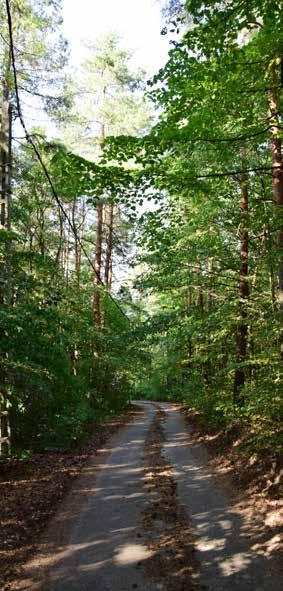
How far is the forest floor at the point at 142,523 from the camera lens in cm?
575

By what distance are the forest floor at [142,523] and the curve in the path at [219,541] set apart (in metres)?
0.01

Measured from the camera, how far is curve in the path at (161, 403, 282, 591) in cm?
556

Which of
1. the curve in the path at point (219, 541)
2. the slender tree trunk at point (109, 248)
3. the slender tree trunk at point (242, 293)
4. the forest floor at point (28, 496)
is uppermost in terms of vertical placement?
the slender tree trunk at point (109, 248)

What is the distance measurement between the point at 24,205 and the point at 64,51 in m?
4.87

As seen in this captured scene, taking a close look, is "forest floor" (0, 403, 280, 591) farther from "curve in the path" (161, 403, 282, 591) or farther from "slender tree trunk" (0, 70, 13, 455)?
"slender tree trunk" (0, 70, 13, 455)

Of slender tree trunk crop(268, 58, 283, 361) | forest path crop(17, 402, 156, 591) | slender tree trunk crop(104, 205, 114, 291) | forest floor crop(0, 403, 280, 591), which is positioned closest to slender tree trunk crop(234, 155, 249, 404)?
forest floor crop(0, 403, 280, 591)

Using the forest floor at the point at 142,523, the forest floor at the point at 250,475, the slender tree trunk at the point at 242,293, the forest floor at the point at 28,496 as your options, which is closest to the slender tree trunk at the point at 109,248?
the slender tree trunk at the point at 242,293

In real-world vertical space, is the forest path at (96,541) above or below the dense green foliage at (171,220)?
below

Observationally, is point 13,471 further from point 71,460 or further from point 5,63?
point 5,63

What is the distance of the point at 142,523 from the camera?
25.1ft

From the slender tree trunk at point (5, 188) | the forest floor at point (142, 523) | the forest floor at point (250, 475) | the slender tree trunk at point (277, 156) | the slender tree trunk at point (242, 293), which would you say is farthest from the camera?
the slender tree trunk at point (242, 293)

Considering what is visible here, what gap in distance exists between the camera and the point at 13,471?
10.6 m

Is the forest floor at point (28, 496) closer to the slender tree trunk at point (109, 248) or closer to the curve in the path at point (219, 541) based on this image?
the curve in the path at point (219, 541)

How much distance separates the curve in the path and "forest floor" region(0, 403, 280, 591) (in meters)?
0.01
